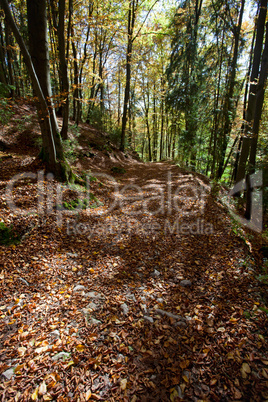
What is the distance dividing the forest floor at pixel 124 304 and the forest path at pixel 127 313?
12 mm

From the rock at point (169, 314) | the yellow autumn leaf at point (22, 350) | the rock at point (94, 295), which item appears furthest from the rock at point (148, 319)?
the yellow autumn leaf at point (22, 350)

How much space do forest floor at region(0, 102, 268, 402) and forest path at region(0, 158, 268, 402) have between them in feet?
0.04

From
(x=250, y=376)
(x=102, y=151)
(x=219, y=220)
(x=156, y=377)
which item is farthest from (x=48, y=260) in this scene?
(x=102, y=151)

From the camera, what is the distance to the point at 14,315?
2.49 metres

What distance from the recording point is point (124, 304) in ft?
9.57

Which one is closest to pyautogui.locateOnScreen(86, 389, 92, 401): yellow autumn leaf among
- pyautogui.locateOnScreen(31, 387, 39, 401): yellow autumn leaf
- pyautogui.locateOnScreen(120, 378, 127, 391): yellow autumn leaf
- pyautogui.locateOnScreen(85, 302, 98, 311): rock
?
pyautogui.locateOnScreen(120, 378, 127, 391): yellow autumn leaf

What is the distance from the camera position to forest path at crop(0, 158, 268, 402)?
1.93 meters

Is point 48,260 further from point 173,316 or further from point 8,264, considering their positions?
point 173,316

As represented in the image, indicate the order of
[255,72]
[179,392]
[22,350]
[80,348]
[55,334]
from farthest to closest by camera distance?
[255,72]
[55,334]
[80,348]
[22,350]
[179,392]

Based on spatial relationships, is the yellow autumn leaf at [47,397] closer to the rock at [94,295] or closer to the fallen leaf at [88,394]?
the fallen leaf at [88,394]

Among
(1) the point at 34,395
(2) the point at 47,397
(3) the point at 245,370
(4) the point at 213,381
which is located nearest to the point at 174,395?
(4) the point at 213,381

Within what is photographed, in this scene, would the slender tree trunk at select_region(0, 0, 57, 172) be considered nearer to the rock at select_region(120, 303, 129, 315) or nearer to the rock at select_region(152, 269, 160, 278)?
the rock at select_region(152, 269, 160, 278)

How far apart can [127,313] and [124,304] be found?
0.51 feet

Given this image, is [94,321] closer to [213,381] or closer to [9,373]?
[9,373]
